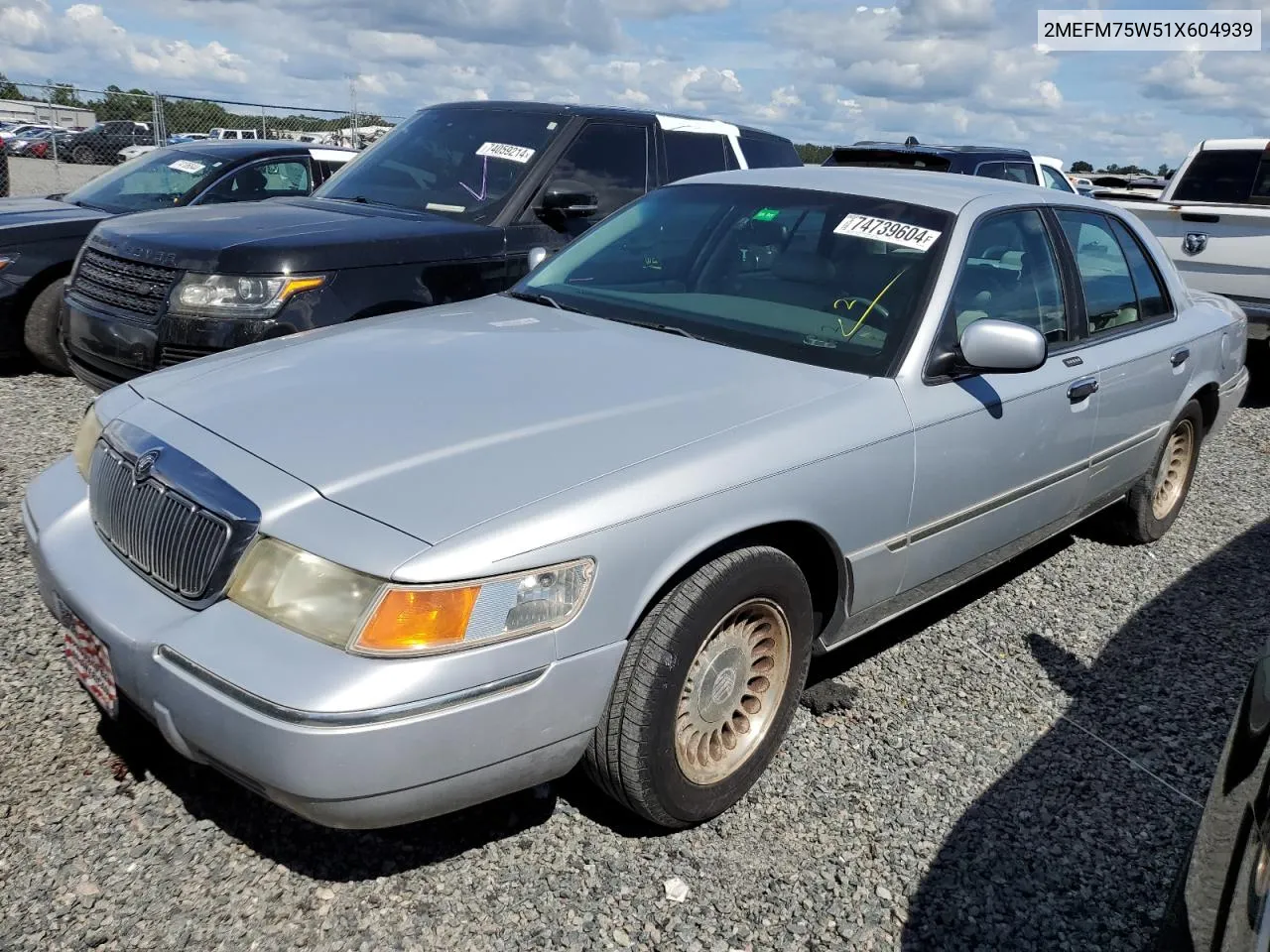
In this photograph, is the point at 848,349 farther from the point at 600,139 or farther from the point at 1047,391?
the point at 600,139

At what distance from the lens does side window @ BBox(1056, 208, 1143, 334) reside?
4125mm

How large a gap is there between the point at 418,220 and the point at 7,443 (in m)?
2.39

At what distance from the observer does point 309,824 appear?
8.95 feet

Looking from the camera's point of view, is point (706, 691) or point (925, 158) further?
point (925, 158)

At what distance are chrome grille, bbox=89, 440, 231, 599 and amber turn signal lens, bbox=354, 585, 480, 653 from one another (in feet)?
1.41

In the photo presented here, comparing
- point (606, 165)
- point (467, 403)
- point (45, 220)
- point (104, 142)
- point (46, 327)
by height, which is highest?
point (606, 165)

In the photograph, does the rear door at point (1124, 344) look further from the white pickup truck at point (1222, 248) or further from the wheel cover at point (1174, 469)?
the white pickup truck at point (1222, 248)

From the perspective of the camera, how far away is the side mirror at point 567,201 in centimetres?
557

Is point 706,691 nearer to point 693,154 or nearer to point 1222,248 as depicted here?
point 693,154

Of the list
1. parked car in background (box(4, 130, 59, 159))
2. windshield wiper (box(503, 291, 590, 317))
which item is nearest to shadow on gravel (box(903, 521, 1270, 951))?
windshield wiper (box(503, 291, 590, 317))

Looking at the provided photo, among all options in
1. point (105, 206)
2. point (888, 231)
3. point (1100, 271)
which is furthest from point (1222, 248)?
point (105, 206)

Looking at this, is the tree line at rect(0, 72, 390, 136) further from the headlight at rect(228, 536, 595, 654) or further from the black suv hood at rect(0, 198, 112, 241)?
the headlight at rect(228, 536, 595, 654)

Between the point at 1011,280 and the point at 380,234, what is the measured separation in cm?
292

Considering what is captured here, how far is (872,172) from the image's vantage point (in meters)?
4.15
